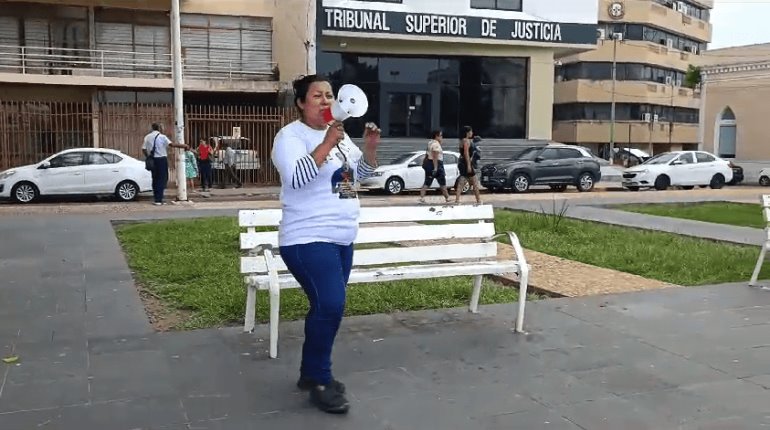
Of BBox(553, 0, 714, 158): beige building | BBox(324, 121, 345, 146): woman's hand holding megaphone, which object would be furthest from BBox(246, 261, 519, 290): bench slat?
BBox(553, 0, 714, 158): beige building

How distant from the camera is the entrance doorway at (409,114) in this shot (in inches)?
1262

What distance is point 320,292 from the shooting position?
160 inches

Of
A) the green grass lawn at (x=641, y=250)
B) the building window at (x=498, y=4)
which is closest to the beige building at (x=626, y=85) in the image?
the building window at (x=498, y=4)

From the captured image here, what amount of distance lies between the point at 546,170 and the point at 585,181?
1529 mm

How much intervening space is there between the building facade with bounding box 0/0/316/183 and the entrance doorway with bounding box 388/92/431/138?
5201 millimetres

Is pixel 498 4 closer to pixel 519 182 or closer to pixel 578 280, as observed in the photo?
pixel 519 182

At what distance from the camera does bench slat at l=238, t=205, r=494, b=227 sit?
18.0 ft

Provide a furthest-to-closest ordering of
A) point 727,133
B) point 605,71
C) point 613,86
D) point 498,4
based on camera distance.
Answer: point 605,71 < point 613,86 < point 727,133 < point 498,4

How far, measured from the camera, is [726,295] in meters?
7.09

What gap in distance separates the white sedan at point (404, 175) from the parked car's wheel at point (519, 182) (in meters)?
1.53

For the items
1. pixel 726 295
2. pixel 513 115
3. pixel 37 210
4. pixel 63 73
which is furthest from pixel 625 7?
pixel 726 295

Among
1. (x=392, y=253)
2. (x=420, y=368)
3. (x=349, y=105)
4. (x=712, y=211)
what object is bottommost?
(x=420, y=368)

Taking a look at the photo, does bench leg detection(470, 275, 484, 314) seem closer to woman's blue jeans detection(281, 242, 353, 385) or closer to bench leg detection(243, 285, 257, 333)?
bench leg detection(243, 285, 257, 333)

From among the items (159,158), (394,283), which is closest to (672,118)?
(159,158)
